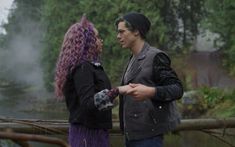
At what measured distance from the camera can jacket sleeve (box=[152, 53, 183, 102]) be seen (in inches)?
124

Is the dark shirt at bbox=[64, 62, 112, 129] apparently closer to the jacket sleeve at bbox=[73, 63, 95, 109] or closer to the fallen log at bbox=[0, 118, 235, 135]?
the jacket sleeve at bbox=[73, 63, 95, 109]

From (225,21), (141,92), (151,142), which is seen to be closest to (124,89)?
(141,92)

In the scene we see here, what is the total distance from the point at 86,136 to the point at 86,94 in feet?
1.04

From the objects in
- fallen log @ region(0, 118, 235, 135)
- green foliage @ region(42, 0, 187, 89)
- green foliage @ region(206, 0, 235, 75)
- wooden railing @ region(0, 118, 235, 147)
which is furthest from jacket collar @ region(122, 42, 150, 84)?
green foliage @ region(42, 0, 187, 89)

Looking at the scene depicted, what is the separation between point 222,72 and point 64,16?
9864mm

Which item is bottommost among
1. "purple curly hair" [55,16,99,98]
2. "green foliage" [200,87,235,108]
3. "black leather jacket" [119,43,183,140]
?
"green foliage" [200,87,235,108]

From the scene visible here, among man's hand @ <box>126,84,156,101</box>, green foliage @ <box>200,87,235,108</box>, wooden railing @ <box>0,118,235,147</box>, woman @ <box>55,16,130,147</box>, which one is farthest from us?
green foliage @ <box>200,87,235,108</box>

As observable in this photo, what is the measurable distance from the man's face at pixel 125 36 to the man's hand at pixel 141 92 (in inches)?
15.0

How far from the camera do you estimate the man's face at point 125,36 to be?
3.37m

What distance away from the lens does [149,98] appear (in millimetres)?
3141

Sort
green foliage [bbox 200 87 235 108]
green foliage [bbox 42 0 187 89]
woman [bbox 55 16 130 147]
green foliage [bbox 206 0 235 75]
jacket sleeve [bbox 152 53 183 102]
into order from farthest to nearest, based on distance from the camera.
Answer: green foliage [bbox 42 0 187 89]
green foliage [bbox 200 87 235 108]
green foliage [bbox 206 0 235 75]
woman [bbox 55 16 130 147]
jacket sleeve [bbox 152 53 183 102]

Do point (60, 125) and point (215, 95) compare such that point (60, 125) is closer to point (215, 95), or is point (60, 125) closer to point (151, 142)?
point (151, 142)

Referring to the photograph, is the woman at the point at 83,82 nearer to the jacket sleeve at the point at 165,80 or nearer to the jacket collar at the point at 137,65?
→ the jacket collar at the point at 137,65

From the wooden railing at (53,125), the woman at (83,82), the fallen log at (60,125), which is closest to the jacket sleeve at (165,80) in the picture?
the woman at (83,82)
